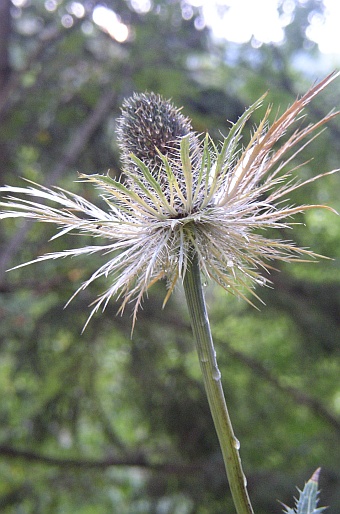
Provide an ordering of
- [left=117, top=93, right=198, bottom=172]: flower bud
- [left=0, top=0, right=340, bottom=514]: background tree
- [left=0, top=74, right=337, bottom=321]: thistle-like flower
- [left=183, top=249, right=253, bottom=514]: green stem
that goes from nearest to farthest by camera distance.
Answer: [left=183, top=249, right=253, bottom=514]: green stem, [left=0, top=74, right=337, bottom=321]: thistle-like flower, [left=117, top=93, right=198, bottom=172]: flower bud, [left=0, top=0, right=340, bottom=514]: background tree

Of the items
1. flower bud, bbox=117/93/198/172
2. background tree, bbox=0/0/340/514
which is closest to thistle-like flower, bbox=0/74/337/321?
flower bud, bbox=117/93/198/172

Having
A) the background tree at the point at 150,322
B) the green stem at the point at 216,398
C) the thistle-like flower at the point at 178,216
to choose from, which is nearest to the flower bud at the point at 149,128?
the thistle-like flower at the point at 178,216

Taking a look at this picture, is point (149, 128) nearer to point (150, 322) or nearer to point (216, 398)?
point (216, 398)

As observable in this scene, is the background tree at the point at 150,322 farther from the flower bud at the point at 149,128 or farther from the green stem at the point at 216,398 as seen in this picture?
the green stem at the point at 216,398

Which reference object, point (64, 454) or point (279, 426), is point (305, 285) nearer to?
point (279, 426)

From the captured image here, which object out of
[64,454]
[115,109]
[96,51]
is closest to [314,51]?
[115,109]

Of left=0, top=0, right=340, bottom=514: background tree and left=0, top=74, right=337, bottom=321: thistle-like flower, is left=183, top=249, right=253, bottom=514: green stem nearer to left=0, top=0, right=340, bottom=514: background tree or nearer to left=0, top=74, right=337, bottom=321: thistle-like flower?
left=0, top=74, right=337, bottom=321: thistle-like flower
